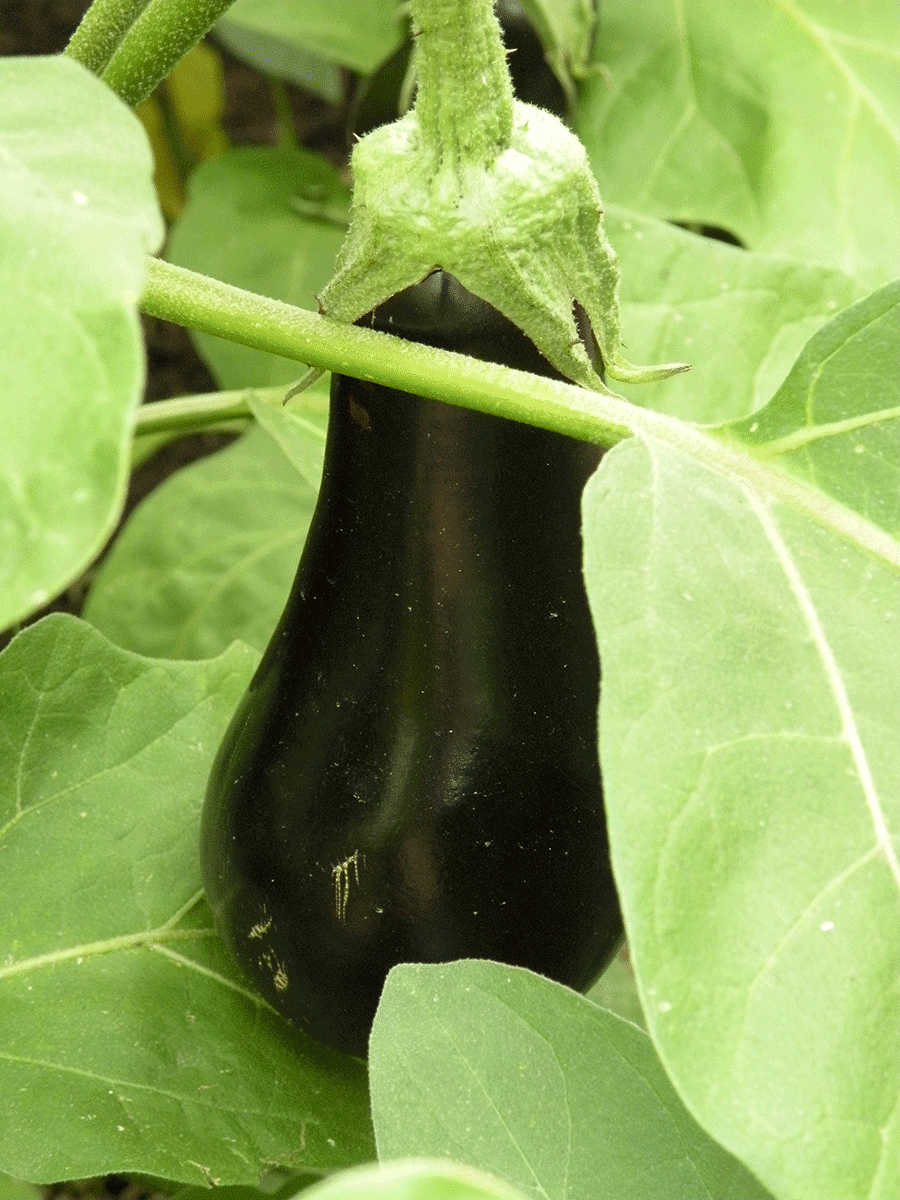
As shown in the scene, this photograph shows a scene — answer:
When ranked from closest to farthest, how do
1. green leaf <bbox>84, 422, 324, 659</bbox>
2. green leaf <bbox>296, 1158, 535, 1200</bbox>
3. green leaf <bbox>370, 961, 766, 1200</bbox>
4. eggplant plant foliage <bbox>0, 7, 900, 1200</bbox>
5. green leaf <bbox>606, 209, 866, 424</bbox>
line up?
green leaf <bbox>296, 1158, 535, 1200</bbox> < eggplant plant foliage <bbox>0, 7, 900, 1200</bbox> < green leaf <bbox>370, 961, 766, 1200</bbox> < green leaf <bbox>606, 209, 866, 424</bbox> < green leaf <bbox>84, 422, 324, 659</bbox>

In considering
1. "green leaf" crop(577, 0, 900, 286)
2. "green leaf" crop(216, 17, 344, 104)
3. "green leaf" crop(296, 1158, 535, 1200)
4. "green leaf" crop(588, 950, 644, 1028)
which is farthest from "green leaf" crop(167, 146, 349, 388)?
"green leaf" crop(296, 1158, 535, 1200)

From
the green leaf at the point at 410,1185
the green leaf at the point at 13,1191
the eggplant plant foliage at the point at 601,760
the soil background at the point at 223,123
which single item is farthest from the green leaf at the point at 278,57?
the green leaf at the point at 410,1185

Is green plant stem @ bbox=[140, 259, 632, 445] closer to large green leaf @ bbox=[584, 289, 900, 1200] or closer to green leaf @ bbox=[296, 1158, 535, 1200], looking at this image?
large green leaf @ bbox=[584, 289, 900, 1200]

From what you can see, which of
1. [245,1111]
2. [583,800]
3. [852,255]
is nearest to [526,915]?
[583,800]

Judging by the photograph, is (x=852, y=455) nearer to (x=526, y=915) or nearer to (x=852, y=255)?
(x=526, y=915)

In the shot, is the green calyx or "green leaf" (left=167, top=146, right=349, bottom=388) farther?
"green leaf" (left=167, top=146, right=349, bottom=388)

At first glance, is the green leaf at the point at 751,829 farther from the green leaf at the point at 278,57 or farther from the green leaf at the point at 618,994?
the green leaf at the point at 278,57
